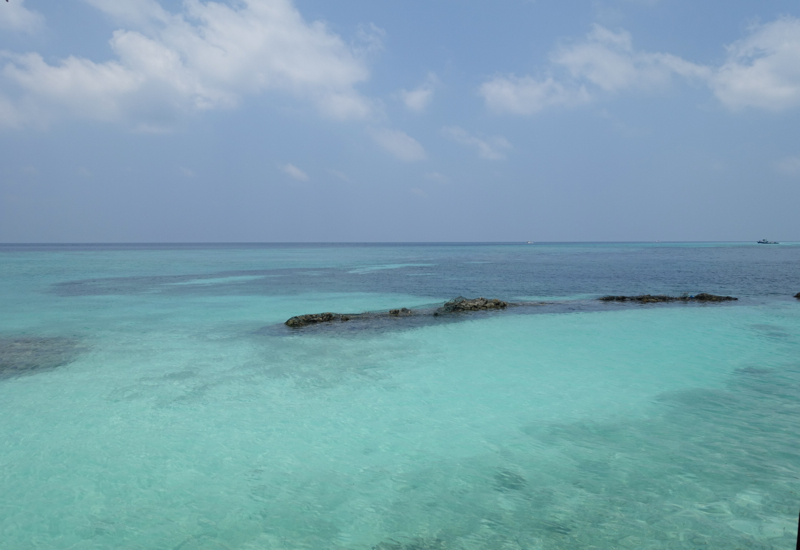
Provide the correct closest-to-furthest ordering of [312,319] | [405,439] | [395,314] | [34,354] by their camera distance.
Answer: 1. [405,439]
2. [34,354]
3. [312,319]
4. [395,314]

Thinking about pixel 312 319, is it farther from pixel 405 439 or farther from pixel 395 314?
pixel 405 439

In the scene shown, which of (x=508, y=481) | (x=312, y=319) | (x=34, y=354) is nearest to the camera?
(x=508, y=481)

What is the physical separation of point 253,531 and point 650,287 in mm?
28644

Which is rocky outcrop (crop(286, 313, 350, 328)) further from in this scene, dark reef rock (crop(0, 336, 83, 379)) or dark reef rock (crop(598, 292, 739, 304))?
dark reef rock (crop(598, 292, 739, 304))

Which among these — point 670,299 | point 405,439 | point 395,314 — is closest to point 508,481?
point 405,439

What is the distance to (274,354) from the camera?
39.2 feet

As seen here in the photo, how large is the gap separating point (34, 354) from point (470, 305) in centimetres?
1462

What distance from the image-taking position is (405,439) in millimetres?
7012

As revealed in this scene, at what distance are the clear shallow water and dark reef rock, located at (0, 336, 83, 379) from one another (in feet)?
0.51

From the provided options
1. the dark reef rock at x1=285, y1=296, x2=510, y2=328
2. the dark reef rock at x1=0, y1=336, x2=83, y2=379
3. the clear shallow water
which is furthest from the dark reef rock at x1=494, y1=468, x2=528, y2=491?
the dark reef rock at x1=0, y1=336, x2=83, y2=379

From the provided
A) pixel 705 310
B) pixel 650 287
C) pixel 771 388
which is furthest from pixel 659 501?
pixel 650 287

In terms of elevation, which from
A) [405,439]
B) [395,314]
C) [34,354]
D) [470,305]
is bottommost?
[405,439]

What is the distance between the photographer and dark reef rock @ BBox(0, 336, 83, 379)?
10.5 meters

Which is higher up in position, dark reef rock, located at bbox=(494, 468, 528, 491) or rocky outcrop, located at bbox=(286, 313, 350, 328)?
rocky outcrop, located at bbox=(286, 313, 350, 328)
